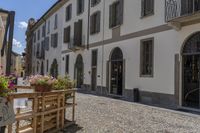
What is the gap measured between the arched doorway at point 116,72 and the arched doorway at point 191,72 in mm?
5570

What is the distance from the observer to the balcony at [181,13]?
1176cm

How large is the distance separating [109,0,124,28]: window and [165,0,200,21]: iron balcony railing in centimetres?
532

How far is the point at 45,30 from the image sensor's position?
1485 inches

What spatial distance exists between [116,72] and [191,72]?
22.2 feet

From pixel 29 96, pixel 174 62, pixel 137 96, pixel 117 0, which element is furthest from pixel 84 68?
pixel 29 96

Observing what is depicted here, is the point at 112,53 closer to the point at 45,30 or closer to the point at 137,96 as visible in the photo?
the point at 137,96

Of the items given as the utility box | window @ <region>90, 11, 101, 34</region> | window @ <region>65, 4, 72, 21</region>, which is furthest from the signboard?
window @ <region>65, 4, 72, 21</region>

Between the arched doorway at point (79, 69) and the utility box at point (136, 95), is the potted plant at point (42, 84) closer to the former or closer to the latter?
the utility box at point (136, 95)

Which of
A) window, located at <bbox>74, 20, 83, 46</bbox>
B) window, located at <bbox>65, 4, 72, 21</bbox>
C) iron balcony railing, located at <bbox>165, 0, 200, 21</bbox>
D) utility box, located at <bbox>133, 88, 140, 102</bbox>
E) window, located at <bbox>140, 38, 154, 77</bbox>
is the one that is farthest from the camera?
window, located at <bbox>65, 4, 72, 21</bbox>

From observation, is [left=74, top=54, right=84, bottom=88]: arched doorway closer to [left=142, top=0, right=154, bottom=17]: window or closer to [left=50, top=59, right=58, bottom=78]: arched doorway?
[left=50, top=59, right=58, bottom=78]: arched doorway

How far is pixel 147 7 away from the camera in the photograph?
50.2 ft

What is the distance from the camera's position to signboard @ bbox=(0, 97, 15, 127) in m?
4.03

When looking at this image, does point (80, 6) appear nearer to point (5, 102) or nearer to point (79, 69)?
point (79, 69)

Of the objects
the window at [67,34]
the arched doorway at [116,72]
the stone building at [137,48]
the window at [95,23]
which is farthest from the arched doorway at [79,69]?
the arched doorway at [116,72]
